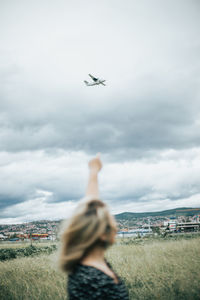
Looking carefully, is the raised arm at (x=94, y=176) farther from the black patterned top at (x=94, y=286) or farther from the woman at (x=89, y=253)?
the black patterned top at (x=94, y=286)

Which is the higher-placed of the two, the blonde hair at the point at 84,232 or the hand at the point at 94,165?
the hand at the point at 94,165

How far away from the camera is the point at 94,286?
1579 mm

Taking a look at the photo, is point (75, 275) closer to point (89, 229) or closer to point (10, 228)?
point (89, 229)

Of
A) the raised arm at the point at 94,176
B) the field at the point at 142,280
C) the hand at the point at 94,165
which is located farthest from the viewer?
the field at the point at 142,280

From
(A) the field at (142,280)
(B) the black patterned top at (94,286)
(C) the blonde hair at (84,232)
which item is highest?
(C) the blonde hair at (84,232)


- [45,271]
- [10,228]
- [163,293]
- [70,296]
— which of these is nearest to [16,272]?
[45,271]

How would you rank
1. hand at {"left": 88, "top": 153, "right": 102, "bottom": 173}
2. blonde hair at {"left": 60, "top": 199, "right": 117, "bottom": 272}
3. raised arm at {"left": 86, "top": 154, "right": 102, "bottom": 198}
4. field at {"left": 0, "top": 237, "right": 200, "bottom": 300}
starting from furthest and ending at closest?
1. field at {"left": 0, "top": 237, "right": 200, "bottom": 300}
2. hand at {"left": 88, "top": 153, "right": 102, "bottom": 173}
3. raised arm at {"left": 86, "top": 154, "right": 102, "bottom": 198}
4. blonde hair at {"left": 60, "top": 199, "right": 117, "bottom": 272}

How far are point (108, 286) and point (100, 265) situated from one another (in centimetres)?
14

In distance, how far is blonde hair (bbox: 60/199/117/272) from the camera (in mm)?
1530

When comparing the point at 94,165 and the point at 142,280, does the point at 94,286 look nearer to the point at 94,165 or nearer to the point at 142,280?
the point at 94,165

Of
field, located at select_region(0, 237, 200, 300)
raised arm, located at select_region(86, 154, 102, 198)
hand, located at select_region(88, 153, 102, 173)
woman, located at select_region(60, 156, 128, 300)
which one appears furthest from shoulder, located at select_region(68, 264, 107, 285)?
field, located at select_region(0, 237, 200, 300)

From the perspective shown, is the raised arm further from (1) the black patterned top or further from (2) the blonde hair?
(1) the black patterned top

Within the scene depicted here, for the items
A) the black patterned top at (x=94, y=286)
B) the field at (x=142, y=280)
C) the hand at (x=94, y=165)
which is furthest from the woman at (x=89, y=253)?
the field at (x=142, y=280)

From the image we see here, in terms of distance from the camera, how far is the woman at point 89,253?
154cm
